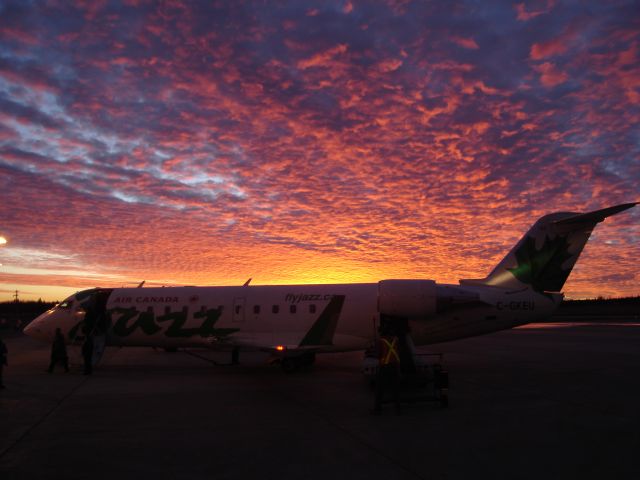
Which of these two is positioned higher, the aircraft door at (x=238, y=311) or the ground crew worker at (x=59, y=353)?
the aircraft door at (x=238, y=311)

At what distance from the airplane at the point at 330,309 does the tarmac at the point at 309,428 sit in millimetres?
1596

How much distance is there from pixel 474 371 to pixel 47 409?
40.9 ft

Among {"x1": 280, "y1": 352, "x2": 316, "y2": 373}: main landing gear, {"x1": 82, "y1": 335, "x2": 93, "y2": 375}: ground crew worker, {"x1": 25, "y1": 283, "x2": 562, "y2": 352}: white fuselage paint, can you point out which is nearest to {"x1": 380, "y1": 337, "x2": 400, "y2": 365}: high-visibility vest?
{"x1": 25, "y1": 283, "x2": 562, "y2": 352}: white fuselage paint

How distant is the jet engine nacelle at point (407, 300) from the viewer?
15.3m

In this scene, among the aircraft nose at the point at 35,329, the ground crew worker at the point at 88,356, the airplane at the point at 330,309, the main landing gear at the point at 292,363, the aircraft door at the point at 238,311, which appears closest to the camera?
the airplane at the point at 330,309

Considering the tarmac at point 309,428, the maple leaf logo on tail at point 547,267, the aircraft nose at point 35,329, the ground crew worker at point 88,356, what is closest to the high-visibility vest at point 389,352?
the tarmac at point 309,428

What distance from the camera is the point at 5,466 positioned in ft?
21.2

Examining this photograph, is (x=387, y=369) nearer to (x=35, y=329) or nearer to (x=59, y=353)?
(x=59, y=353)

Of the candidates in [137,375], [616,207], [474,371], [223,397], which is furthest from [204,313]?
[616,207]

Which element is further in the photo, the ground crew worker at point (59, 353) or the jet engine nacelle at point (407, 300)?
the ground crew worker at point (59, 353)

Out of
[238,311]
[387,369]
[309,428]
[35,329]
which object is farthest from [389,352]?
[35,329]

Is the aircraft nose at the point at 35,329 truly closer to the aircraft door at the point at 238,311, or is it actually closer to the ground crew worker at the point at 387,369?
the aircraft door at the point at 238,311

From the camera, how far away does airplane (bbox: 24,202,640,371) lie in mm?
15742

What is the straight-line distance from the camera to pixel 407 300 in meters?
15.4
